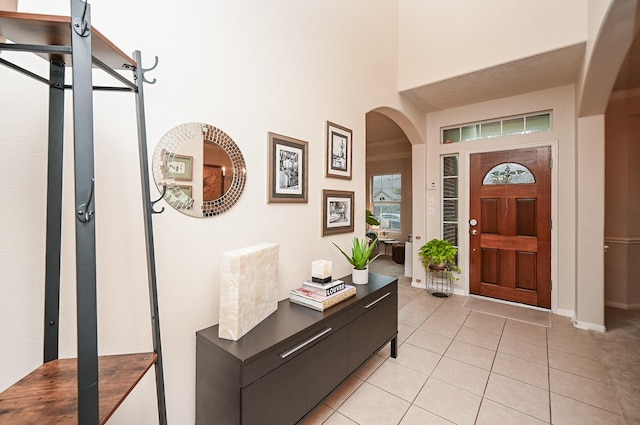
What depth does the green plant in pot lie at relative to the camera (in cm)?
405

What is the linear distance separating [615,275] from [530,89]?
280 centimetres

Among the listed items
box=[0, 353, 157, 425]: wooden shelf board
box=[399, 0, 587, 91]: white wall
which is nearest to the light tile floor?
box=[0, 353, 157, 425]: wooden shelf board

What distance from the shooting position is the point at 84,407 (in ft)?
2.26

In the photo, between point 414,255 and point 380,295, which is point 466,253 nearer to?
point 414,255

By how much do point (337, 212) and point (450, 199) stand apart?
2599 millimetres

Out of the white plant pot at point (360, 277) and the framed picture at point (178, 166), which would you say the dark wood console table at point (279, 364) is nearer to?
the white plant pot at point (360, 277)

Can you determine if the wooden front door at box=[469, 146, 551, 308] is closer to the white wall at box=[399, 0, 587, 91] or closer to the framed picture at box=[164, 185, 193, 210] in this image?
the white wall at box=[399, 0, 587, 91]

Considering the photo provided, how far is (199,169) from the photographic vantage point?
1.55 metres

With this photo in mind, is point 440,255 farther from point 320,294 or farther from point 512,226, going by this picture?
point 320,294

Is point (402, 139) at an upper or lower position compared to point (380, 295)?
upper

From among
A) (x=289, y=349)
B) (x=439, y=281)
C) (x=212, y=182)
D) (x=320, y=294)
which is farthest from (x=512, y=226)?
(x=212, y=182)

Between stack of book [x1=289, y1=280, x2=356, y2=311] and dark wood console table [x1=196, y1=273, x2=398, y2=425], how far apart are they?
1.6 inches

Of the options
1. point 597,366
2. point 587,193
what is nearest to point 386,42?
point 587,193

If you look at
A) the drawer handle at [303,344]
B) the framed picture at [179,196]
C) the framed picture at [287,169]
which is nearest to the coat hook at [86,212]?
the framed picture at [179,196]
